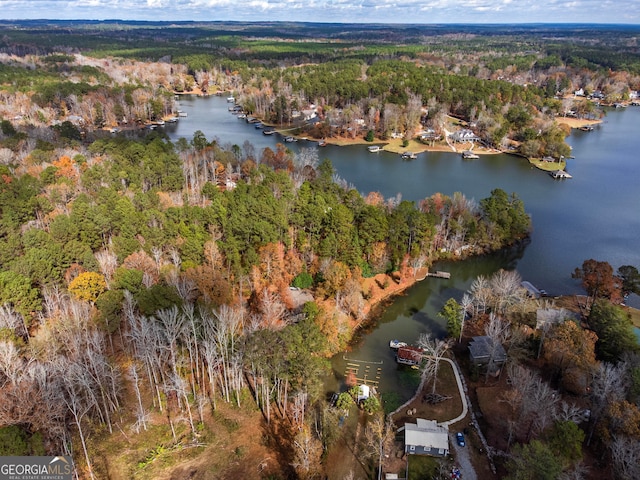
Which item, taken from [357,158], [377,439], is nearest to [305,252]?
[377,439]

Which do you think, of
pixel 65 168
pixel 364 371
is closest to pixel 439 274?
pixel 364 371

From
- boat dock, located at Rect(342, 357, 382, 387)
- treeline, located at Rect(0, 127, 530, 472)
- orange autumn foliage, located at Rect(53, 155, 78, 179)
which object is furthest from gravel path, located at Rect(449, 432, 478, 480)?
orange autumn foliage, located at Rect(53, 155, 78, 179)

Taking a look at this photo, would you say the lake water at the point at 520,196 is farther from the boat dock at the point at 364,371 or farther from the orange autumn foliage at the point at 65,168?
the orange autumn foliage at the point at 65,168

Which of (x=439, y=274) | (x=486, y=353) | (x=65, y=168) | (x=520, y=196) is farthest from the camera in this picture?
(x=520, y=196)

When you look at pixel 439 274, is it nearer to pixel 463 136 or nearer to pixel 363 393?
pixel 363 393

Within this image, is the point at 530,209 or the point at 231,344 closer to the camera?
the point at 231,344

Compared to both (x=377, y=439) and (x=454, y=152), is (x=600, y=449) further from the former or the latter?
(x=454, y=152)
